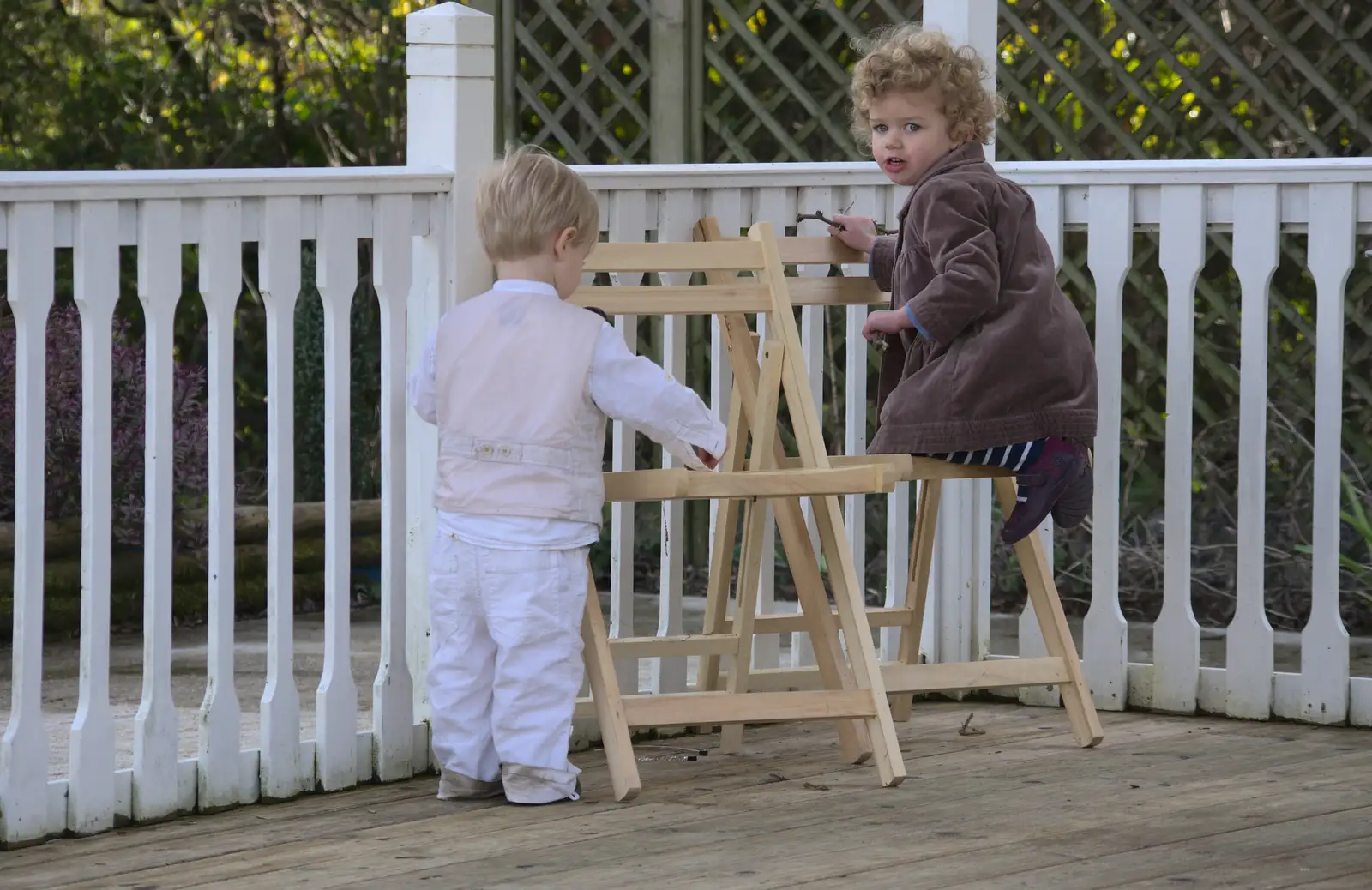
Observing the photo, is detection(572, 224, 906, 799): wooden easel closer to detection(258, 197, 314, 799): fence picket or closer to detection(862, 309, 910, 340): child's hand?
detection(862, 309, 910, 340): child's hand

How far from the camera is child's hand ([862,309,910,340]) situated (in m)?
3.28

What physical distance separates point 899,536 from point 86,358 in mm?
1667

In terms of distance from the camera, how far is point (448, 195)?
10.9 ft

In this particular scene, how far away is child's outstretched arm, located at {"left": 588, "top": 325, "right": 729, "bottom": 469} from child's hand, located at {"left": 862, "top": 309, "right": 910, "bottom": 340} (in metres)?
0.39

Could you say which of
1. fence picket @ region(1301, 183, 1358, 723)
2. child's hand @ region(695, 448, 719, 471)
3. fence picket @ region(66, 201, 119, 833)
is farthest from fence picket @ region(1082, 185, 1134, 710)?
fence picket @ region(66, 201, 119, 833)

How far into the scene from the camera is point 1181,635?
385 cm

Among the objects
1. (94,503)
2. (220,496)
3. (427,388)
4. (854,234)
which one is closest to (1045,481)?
(854,234)

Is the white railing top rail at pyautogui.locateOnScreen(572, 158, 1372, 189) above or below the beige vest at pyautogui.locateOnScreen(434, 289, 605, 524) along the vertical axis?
above

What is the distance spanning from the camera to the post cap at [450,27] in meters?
3.26

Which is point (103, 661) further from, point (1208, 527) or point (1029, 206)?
point (1208, 527)

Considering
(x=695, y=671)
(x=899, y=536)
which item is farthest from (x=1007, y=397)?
(x=695, y=671)

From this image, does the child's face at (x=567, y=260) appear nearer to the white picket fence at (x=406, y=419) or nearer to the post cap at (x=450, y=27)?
the white picket fence at (x=406, y=419)

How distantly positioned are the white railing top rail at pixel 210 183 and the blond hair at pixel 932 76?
71 centimetres

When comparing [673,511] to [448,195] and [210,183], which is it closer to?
[448,195]
